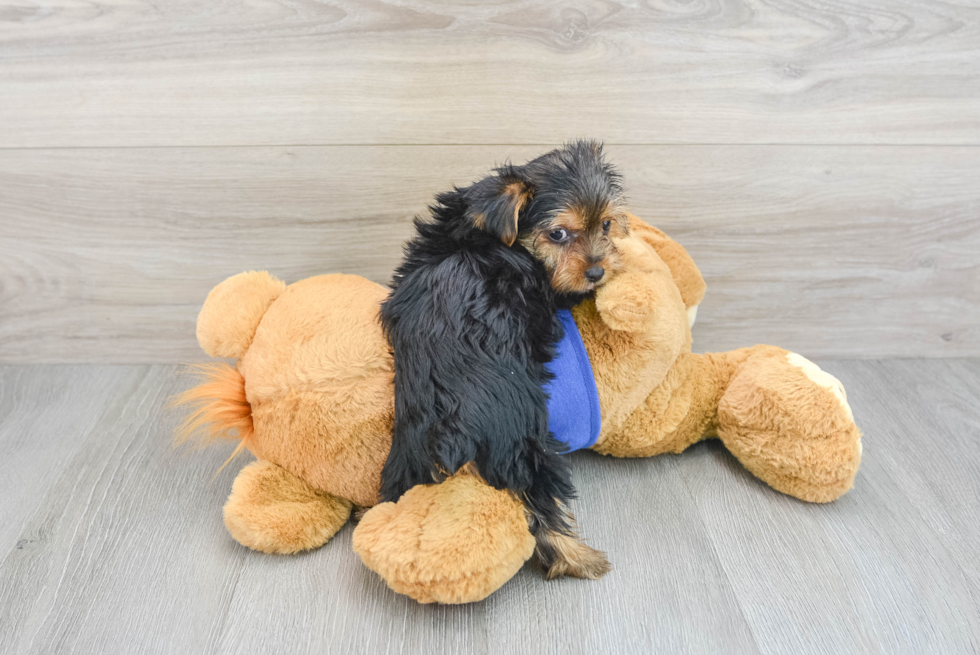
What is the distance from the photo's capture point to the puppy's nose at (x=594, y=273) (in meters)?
0.78

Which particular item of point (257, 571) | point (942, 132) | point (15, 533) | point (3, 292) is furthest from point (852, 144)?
point (3, 292)

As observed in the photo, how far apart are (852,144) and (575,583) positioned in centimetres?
89

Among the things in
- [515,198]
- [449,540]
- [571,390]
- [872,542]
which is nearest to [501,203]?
[515,198]

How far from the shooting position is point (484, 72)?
110cm

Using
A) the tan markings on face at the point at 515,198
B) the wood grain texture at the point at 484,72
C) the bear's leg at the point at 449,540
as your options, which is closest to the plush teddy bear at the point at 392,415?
the bear's leg at the point at 449,540

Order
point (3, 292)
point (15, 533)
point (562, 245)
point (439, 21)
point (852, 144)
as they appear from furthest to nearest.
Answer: point (3, 292) → point (852, 144) → point (439, 21) → point (15, 533) → point (562, 245)

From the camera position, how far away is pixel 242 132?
113 cm

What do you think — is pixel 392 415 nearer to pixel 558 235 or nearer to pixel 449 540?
pixel 449 540

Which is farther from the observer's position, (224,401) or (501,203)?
(224,401)

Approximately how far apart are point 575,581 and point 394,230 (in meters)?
0.67

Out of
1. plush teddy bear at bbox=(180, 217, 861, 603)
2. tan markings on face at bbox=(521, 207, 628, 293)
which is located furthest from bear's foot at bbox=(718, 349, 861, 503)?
tan markings on face at bbox=(521, 207, 628, 293)

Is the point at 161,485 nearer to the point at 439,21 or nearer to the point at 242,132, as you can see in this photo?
the point at 242,132

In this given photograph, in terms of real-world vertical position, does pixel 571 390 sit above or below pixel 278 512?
above

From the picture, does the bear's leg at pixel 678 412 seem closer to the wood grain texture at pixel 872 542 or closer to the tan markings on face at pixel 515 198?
the wood grain texture at pixel 872 542
